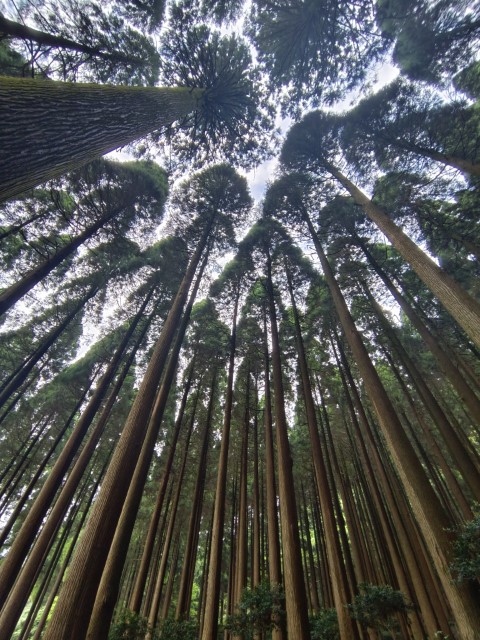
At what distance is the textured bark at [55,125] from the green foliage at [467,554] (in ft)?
22.3

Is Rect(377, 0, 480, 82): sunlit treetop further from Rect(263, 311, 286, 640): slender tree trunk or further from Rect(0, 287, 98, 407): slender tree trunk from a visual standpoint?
Rect(0, 287, 98, 407): slender tree trunk

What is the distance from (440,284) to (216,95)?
7.88 m

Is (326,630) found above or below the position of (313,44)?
below

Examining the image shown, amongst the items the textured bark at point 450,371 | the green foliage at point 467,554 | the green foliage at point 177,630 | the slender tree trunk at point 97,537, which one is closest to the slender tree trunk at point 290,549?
the green foliage at point 467,554

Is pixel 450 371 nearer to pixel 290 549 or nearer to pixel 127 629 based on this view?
pixel 290 549

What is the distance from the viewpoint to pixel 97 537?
325cm

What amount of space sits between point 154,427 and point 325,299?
8.85 m

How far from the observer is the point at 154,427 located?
6.21 metres

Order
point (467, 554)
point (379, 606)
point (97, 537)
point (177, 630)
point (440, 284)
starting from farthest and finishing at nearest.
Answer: point (177, 630) → point (379, 606) → point (440, 284) → point (467, 554) → point (97, 537)

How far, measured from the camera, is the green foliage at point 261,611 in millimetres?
5723

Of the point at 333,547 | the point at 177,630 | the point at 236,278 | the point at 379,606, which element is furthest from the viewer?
the point at 236,278

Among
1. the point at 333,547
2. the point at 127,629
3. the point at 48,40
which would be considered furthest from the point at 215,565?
the point at 48,40

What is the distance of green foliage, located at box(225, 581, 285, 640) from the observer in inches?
225

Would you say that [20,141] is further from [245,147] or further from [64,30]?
[245,147]
